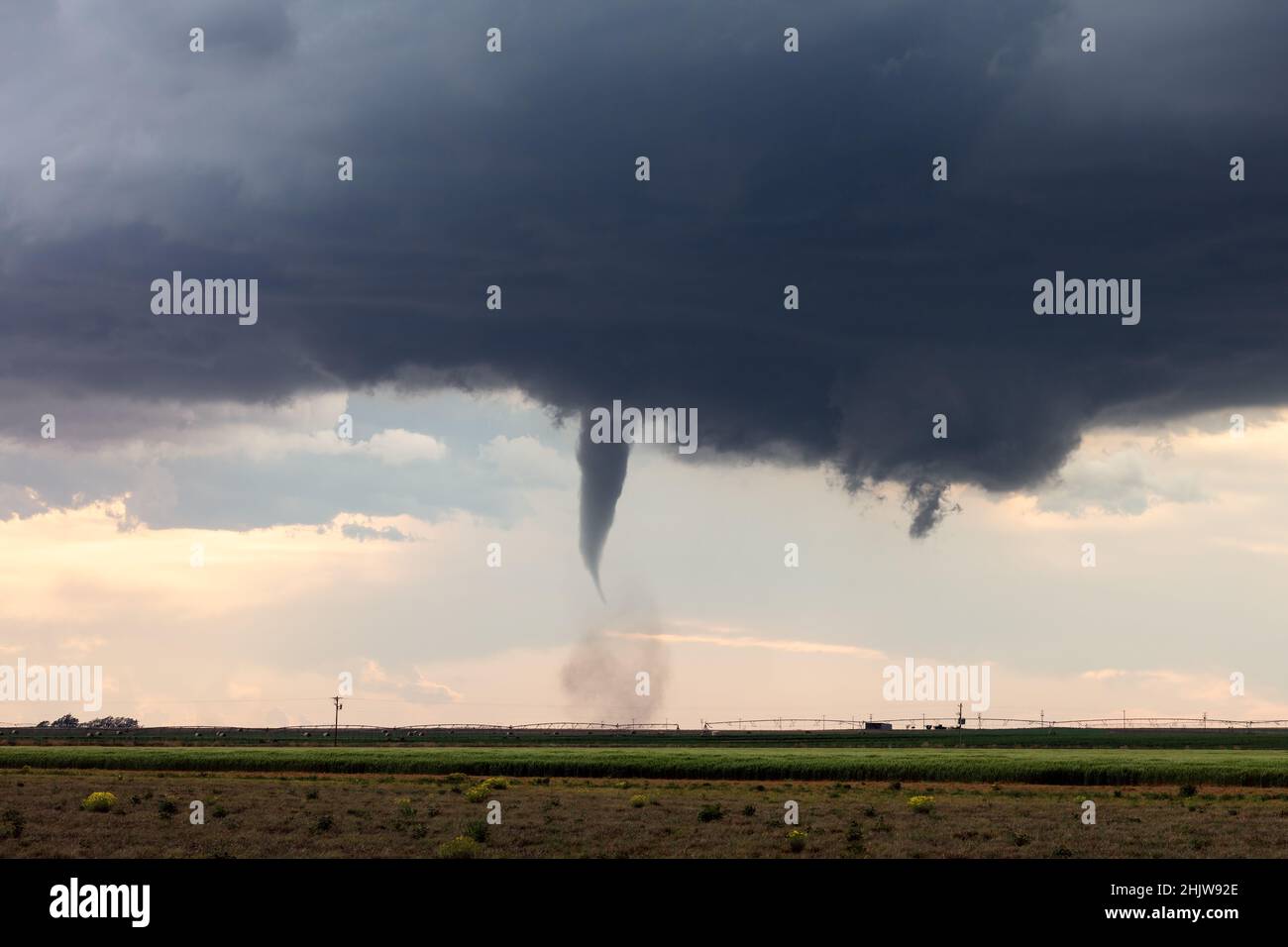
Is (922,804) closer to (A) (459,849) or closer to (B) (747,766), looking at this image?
(A) (459,849)

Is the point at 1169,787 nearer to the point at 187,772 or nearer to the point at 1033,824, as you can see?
the point at 1033,824

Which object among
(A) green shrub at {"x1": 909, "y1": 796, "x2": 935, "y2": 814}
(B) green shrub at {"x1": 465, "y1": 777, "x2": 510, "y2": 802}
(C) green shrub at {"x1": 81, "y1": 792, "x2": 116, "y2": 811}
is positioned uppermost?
(C) green shrub at {"x1": 81, "y1": 792, "x2": 116, "y2": 811}

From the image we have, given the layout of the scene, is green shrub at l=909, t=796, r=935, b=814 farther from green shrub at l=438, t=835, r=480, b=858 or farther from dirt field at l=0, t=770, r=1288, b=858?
green shrub at l=438, t=835, r=480, b=858

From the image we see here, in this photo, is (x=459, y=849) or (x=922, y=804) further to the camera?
(x=922, y=804)

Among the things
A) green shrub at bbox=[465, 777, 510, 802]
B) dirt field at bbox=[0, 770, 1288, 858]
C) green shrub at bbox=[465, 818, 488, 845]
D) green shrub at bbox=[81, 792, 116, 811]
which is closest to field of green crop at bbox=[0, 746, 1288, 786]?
dirt field at bbox=[0, 770, 1288, 858]

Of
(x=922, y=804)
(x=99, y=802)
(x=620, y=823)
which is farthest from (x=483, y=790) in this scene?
(x=922, y=804)
